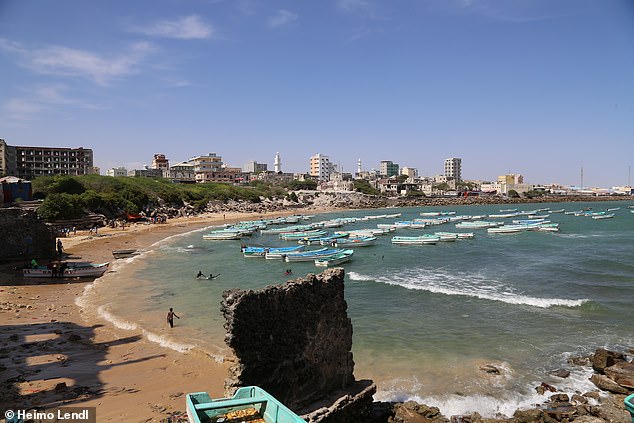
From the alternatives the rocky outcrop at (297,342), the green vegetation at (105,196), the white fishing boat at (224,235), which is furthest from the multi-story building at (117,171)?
the rocky outcrop at (297,342)

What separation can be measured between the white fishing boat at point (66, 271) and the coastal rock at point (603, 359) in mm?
28575

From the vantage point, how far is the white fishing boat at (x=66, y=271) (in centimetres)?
2594

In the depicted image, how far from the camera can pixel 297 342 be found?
9.73 metres

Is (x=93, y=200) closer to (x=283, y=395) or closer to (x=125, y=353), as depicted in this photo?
(x=125, y=353)

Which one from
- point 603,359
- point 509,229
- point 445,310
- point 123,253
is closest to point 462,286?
point 445,310

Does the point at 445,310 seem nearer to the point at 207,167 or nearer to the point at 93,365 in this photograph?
the point at 93,365

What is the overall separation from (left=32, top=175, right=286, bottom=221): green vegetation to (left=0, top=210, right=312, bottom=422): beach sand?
30.4 m

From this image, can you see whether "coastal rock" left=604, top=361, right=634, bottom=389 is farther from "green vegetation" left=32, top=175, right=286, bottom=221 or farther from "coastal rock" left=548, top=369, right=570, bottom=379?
"green vegetation" left=32, top=175, right=286, bottom=221

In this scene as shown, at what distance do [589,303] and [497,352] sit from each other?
10.0 m

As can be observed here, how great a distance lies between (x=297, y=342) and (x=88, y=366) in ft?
27.0

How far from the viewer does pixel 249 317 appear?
8.88 meters

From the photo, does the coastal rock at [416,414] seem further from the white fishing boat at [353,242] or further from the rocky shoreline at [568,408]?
the white fishing boat at [353,242]

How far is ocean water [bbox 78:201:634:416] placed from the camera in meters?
13.7

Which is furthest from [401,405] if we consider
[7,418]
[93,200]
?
[93,200]
